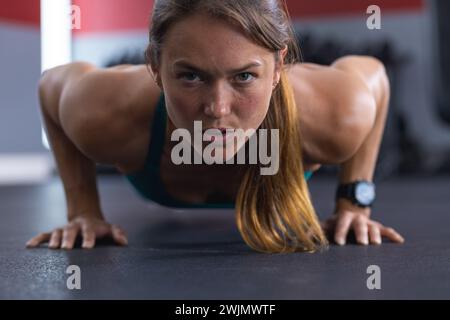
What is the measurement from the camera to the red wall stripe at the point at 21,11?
390 cm

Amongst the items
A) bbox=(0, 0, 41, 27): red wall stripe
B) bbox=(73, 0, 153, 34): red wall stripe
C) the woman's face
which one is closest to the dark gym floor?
the woman's face

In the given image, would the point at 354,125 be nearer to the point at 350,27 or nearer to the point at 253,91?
the point at 253,91

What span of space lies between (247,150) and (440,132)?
306 cm

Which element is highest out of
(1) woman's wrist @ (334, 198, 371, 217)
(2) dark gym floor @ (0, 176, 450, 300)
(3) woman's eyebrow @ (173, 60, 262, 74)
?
(3) woman's eyebrow @ (173, 60, 262, 74)

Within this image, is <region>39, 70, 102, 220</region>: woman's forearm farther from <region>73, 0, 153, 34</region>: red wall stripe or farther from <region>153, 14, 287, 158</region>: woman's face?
<region>73, 0, 153, 34</region>: red wall stripe

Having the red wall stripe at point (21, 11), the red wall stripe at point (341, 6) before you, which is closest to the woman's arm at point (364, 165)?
the red wall stripe at point (341, 6)

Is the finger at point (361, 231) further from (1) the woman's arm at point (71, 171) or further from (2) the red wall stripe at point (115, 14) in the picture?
(2) the red wall stripe at point (115, 14)

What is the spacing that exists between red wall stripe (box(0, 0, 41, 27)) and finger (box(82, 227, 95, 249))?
3.06m

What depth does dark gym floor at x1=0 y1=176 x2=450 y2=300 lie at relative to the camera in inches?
31.5

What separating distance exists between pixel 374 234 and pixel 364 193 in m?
0.12

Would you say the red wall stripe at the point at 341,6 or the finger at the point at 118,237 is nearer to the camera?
the finger at the point at 118,237

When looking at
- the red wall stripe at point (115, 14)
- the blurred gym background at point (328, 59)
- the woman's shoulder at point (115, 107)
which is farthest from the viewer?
the red wall stripe at point (115, 14)

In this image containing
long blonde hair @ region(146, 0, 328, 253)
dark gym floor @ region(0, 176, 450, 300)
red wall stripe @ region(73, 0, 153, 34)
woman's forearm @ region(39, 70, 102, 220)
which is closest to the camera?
dark gym floor @ region(0, 176, 450, 300)
